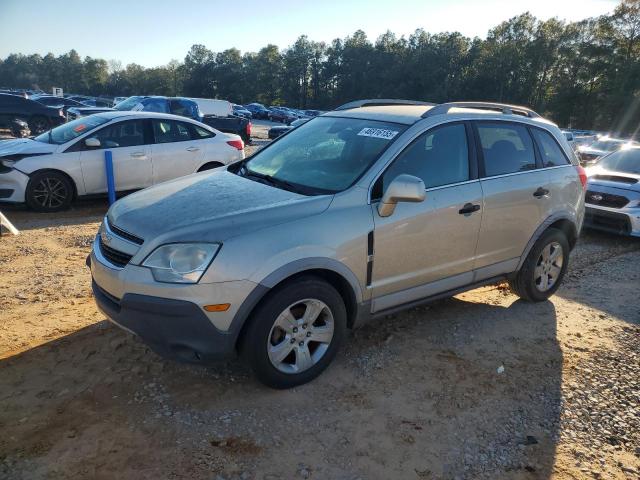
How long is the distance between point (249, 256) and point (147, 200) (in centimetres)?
111

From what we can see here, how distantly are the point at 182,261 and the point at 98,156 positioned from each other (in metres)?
5.94

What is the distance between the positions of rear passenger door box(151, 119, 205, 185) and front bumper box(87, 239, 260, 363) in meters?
5.94

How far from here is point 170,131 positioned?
28.8 ft

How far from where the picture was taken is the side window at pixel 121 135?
809cm

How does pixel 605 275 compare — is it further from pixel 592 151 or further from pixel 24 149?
pixel 592 151

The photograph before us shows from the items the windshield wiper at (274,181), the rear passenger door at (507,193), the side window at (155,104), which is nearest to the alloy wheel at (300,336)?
the windshield wiper at (274,181)

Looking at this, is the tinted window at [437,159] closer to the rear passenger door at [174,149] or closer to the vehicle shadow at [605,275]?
the vehicle shadow at [605,275]

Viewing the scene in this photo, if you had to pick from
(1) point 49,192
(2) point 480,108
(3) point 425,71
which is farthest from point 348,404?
(3) point 425,71

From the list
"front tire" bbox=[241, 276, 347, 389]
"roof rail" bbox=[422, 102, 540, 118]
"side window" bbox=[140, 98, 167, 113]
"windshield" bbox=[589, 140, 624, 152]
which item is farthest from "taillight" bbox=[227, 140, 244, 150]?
"windshield" bbox=[589, 140, 624, 152]

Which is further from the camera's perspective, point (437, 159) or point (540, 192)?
point (540, 192)

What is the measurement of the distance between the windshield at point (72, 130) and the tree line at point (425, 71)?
56.2m

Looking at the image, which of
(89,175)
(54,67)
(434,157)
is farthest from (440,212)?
(54,67)

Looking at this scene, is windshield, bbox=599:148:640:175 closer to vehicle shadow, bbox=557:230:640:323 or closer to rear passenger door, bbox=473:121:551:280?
vehicle shadow, bbox=557:230:640:323

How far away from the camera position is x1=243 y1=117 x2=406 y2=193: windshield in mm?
3662
